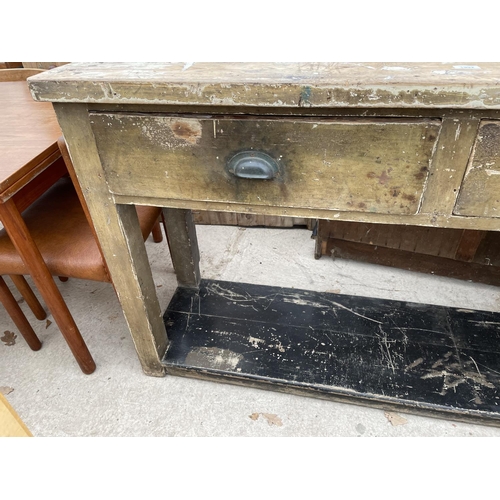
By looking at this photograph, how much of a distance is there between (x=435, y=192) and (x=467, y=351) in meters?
0.86

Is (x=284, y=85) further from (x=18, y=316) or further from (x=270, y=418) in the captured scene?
(x=18, y=316)

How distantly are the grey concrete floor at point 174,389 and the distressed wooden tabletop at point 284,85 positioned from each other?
106 centimetres

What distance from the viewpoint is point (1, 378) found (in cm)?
150

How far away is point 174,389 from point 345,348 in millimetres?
673

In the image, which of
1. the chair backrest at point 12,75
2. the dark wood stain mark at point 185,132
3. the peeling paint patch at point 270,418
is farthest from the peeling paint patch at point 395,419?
the chair backrest at point 12,75

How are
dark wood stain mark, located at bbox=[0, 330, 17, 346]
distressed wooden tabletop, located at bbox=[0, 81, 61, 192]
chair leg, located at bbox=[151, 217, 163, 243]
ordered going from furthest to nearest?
chair leg, located at bbox=[151, 217, 163, 243], dark wood stain mark, located at bbox=[0, 330, 17, 346], distressed wooden tabletop, located at bbox=[0, 81, 61, 192]

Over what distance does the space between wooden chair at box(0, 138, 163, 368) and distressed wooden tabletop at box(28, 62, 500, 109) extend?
1.06 ft

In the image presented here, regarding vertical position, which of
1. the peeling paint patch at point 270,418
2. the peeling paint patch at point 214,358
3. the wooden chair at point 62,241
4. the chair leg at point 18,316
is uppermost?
the wooden chair at point 62,241

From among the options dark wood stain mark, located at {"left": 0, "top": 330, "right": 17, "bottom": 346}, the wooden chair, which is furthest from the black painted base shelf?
dark wood stain mark, located at {"left": 0, "top": 330, "right": 17, "bottom": 346}

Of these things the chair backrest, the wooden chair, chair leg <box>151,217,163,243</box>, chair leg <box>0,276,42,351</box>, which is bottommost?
chair leg <box>151,217,163,243</box>

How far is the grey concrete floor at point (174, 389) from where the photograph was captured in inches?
51.8

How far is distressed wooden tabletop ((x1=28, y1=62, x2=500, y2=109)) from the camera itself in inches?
28.2

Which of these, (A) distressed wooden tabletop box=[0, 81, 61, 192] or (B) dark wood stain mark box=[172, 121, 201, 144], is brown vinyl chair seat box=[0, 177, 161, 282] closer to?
(A) distressed wooden tabletop box=[0, 81, 61, 192]

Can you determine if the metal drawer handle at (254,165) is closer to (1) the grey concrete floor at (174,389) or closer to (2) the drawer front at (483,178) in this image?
(2) the drawer front at (483,178)
